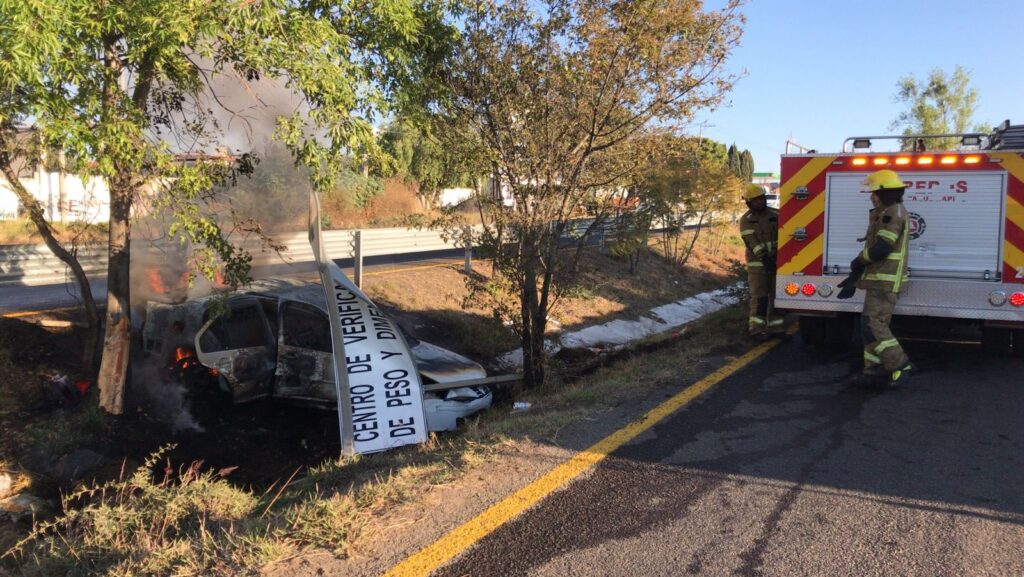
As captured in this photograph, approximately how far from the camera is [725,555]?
3160mm

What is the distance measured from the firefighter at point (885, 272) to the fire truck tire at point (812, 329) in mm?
1535

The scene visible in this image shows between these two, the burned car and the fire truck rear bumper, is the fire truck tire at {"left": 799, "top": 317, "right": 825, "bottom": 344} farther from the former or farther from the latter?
the burned car

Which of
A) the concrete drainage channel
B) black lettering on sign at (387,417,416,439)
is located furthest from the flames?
the concrete drainage channel

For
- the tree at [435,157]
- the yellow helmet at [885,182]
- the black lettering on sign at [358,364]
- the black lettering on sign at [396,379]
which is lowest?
the black lettering on sign at [396,379]

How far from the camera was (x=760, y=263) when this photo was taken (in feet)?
27.7

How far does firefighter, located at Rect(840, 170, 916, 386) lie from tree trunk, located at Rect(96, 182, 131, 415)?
6985 mm

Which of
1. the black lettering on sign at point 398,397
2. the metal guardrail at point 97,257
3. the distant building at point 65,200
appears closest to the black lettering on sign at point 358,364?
the black lettering on sign at point 398,397

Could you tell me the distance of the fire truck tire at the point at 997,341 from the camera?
7.38 metres

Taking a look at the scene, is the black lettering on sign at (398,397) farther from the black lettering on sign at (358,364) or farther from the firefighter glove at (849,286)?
the firefighter glove at (849,286)

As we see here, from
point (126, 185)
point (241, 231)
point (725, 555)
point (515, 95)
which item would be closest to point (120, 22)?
point (126, 185)

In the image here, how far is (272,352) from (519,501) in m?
4.60

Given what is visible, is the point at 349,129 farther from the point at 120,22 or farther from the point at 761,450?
the point at 761,450

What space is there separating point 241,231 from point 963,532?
646 cm

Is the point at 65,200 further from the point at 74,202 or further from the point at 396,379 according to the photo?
the point at 396,379
